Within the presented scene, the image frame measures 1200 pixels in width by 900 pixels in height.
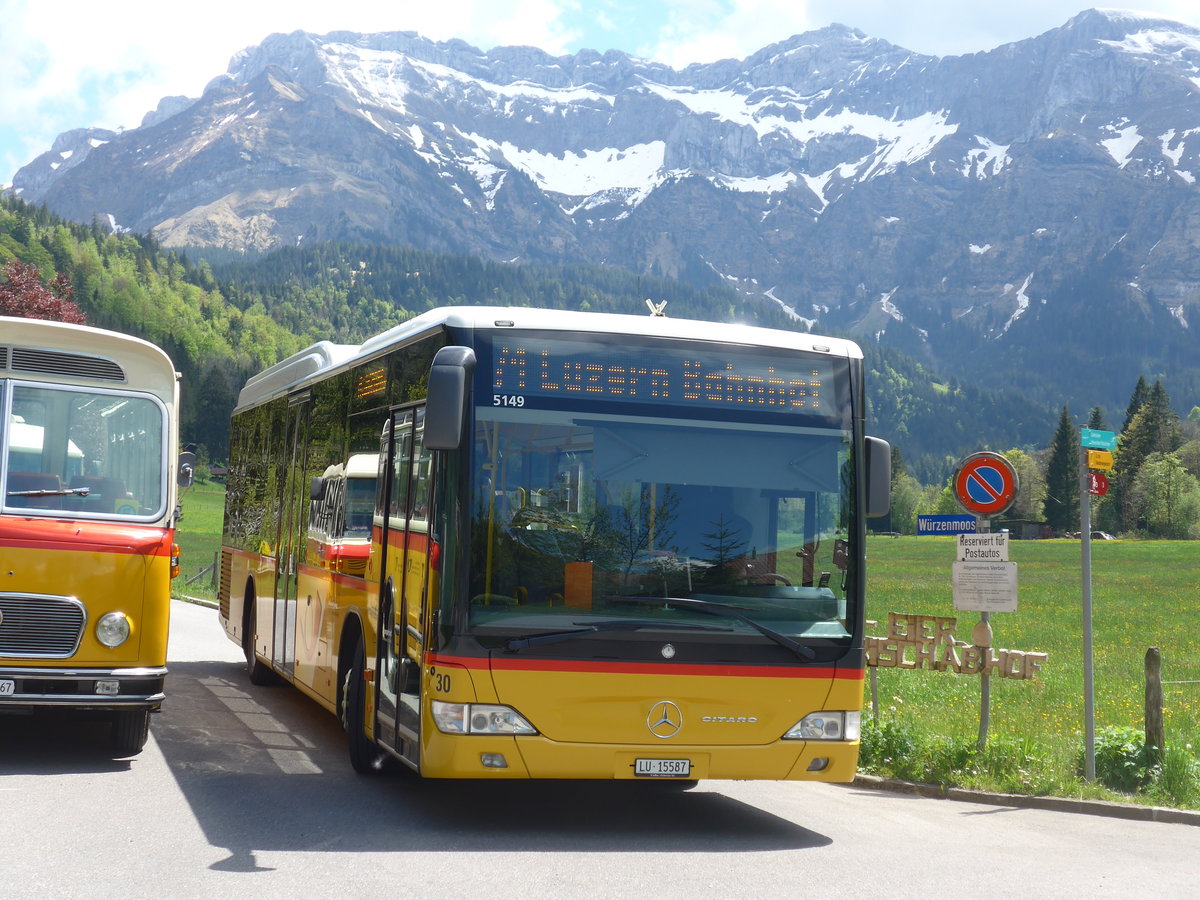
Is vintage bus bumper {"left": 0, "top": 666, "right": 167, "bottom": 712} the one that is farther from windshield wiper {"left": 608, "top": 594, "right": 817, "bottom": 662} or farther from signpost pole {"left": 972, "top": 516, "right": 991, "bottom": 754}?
signpost pole {"left": 972, "top": 516, "right": 991, "bottom": 754}

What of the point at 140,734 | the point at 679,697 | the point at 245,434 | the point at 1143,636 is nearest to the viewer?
the point at 679,697

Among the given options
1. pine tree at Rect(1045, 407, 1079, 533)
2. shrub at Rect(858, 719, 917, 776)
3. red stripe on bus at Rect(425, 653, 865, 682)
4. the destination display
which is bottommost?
shrub at Rect(858, 719, 917, 776)

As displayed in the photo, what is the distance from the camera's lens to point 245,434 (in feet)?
57.9

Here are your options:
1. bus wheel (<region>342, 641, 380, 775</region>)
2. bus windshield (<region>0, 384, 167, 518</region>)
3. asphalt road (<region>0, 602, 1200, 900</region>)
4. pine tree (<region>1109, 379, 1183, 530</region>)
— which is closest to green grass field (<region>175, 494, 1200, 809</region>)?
asphalt road (<region>0, 602, 1200, 900</region>)

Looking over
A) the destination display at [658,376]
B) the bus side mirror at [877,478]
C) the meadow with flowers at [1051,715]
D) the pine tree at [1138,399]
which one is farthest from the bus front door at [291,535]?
the pine tree at [1138,399]

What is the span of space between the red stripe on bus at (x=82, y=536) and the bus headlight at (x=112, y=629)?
454 millimetres

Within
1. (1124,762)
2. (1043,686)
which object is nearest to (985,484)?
(1124,762)

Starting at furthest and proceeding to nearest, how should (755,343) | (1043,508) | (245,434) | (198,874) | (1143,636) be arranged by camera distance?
(1043,508)
(1143,636)
(245,434)
(755,343)
(198,874)

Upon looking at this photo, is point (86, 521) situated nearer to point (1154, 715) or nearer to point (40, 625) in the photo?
point (40, 625)

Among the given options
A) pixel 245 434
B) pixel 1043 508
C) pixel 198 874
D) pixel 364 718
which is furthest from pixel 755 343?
pixel 1043 508

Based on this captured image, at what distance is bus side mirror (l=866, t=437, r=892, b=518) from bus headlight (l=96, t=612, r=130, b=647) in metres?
5.12

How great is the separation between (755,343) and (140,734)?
535 centimetres

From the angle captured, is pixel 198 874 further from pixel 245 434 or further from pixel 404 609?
pixel 245 434

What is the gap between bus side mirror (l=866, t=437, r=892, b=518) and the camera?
9.01 meters
